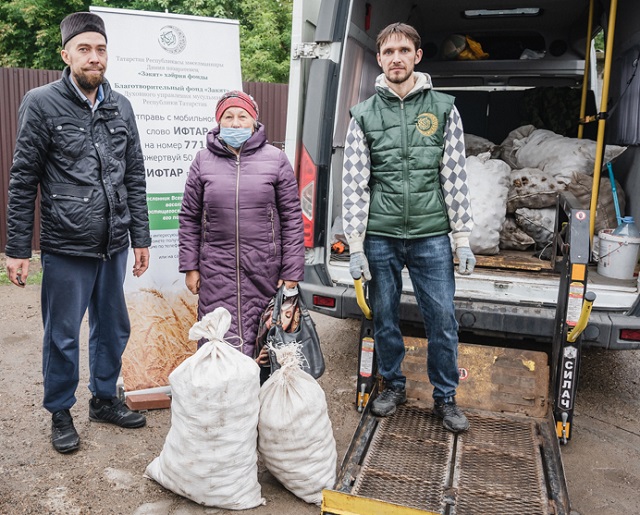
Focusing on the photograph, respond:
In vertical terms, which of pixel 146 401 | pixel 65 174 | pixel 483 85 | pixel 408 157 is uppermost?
pixel 483 85

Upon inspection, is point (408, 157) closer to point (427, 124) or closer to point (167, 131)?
point (427, 124)

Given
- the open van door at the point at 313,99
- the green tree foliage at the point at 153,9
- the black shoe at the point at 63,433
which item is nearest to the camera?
the black shoe at the point at 63,433

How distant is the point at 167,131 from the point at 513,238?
2.60m

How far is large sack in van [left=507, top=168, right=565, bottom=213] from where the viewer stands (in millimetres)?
4812

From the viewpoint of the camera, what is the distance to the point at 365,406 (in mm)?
3357

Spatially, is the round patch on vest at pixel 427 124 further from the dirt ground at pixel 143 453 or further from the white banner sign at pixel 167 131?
the dirt ground at pixel 143 453

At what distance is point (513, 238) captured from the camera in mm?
4844

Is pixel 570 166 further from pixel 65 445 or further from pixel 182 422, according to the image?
pixel 65 445

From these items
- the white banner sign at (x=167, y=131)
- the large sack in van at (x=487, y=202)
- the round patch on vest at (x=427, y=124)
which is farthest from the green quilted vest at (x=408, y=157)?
the large sack in van at (x=487, y=202)

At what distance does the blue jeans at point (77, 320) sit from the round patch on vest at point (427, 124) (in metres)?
1.63

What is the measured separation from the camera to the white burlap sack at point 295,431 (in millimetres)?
2766

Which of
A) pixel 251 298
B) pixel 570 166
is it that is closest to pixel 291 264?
pixel 251 298

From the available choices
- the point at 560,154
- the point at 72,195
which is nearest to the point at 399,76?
the point at 72,195

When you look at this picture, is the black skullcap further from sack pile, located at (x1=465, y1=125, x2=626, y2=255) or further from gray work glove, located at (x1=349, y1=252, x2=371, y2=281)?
sack pile, located at (x1=465, y1=125, x2=626, y2=255)
